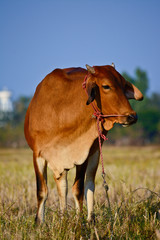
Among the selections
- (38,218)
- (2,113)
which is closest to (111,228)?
(38,218)

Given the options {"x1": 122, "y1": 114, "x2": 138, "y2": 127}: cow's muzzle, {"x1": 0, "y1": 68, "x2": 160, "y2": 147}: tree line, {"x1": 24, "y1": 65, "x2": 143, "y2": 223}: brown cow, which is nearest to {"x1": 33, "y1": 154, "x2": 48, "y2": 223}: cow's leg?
{"x1": 24, "y1": 65, "x2": 143, "y2": 223}: brown cow

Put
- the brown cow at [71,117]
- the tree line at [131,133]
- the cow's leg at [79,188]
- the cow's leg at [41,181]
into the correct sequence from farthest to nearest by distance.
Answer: the tree line at [131,133] < the cow's leg at [79,188] < the cow's leg at [41,181] < the brown cow at [71,117]

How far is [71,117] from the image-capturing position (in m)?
2.95

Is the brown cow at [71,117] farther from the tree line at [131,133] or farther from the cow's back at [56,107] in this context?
the tree line at [131,133]

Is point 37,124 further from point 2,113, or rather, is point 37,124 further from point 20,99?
point 20,99

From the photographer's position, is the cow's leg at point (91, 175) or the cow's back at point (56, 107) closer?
the cow's back at point (56, 107)

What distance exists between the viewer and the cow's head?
8.71ft

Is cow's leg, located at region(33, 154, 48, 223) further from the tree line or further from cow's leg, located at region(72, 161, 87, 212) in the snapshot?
the tree line

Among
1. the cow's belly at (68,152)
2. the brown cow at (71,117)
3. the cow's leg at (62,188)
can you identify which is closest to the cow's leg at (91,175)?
the brown cow at (71,117)

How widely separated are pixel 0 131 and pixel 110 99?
3299cm

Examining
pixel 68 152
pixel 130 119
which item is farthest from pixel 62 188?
pixel 130 119

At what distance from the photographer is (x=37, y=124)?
3096 millimetres

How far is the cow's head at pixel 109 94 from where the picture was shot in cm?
266

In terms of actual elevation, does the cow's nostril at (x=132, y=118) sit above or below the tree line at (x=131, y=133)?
above
